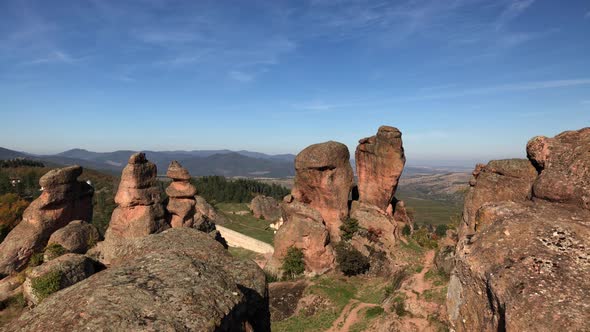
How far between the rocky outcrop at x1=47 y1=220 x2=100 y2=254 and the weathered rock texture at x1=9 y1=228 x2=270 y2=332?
36983 mm

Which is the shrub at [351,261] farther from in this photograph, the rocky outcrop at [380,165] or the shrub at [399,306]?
the rocky outcrop at [380,165]

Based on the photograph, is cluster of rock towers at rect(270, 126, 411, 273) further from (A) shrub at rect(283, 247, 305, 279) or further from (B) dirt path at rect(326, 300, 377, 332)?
(B) dirt path at rect(326, 300, 377, 332)

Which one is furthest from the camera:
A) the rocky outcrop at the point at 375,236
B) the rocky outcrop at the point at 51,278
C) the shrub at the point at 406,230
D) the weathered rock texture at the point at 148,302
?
the shrub at the point at 406,230

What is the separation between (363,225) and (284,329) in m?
20.4

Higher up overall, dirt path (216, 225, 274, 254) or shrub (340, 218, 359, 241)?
shrub (340, 218, 359, 241)

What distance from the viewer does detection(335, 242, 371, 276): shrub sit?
44156 mm

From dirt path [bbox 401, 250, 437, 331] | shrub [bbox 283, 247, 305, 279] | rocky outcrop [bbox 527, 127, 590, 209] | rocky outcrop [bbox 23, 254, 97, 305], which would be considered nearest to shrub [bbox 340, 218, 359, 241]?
shrub [bbox 283, 247, 305, 279]

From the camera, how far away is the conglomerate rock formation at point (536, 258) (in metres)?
9.57

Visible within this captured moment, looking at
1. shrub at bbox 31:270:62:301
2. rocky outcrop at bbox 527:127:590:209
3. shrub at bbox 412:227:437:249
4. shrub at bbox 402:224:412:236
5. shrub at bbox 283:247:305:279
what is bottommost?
shrub at bbox 283:247:305:279

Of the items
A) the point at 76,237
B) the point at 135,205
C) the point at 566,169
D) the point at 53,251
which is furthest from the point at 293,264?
the point at 566,169

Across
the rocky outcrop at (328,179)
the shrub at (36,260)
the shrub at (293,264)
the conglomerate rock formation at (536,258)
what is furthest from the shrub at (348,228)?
the shrub at (36,260)

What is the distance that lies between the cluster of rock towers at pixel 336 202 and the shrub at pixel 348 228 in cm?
63

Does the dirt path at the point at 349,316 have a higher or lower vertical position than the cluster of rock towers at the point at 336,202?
lower

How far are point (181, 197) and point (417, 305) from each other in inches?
1358
